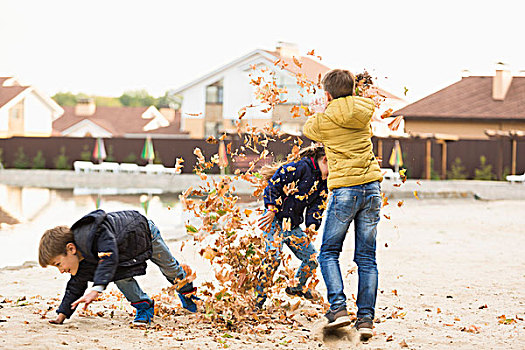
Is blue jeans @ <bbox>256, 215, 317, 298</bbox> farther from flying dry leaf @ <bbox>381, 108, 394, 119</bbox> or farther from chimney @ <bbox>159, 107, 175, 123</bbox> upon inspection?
chimney @ <bbox>159, 107, 175, 123</bbox>

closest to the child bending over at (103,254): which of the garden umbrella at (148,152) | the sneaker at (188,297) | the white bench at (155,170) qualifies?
the sneaker at (188,297)

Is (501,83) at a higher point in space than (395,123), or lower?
higher

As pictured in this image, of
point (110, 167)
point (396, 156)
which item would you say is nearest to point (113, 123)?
point (110, 167)

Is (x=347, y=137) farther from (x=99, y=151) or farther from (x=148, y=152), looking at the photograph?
(x=99, y=151)

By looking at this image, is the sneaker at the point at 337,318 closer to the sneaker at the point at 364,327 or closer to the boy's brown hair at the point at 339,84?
the sneaker at the point at 364,327

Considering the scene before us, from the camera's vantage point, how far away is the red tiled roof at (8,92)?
52025 mm

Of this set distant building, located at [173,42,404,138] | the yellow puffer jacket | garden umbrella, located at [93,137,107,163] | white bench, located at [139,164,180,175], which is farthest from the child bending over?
distant building, located at [173,42,404,138]

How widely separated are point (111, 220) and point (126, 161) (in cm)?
3237

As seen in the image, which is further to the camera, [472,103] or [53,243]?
[472,103]

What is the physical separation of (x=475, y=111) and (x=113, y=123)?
133 ft

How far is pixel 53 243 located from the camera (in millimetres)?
4609

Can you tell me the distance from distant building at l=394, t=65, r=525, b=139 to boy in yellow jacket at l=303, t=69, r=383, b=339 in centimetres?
3213

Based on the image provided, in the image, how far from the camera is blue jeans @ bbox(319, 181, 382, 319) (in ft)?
15.5

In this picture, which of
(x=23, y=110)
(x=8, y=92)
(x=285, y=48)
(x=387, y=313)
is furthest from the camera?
(x=23, y=110)
